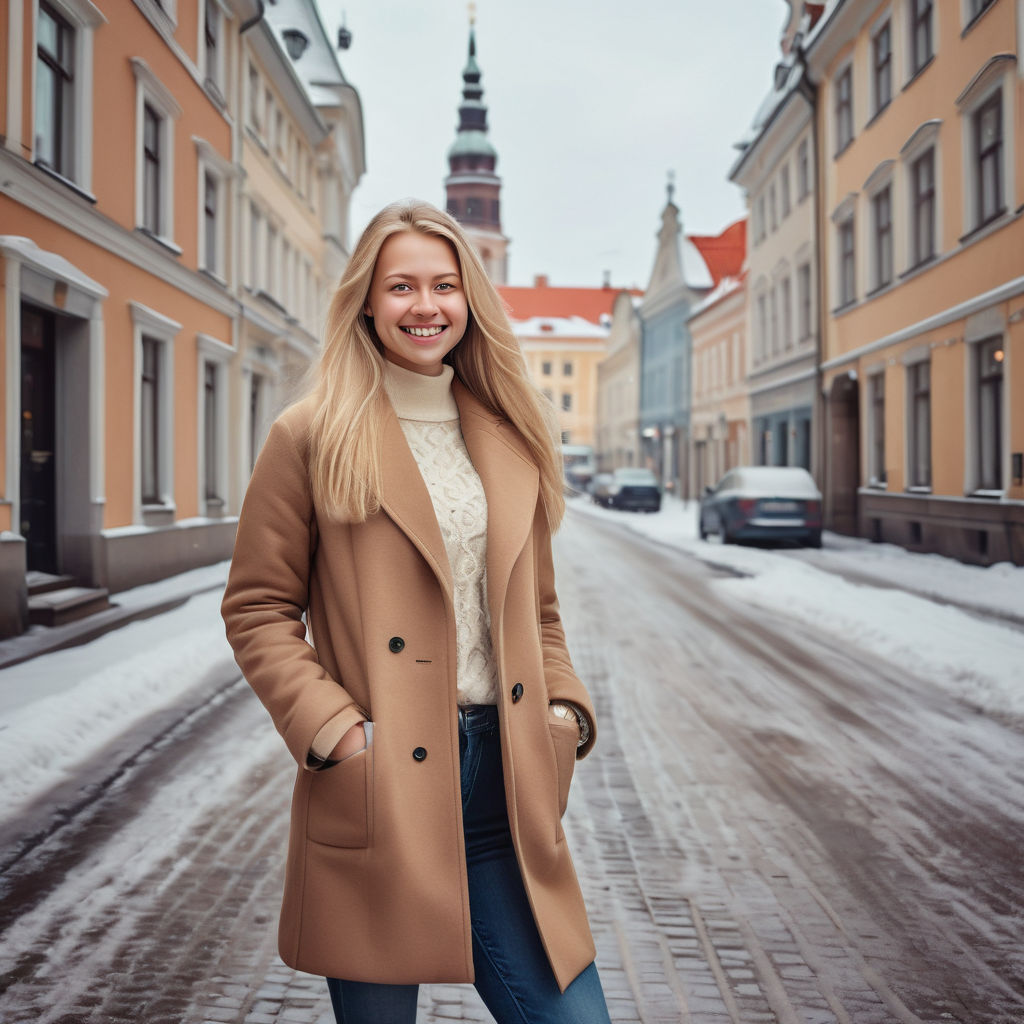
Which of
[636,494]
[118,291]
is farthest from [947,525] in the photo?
[636,494]

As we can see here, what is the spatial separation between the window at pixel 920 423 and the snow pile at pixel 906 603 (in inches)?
53.4

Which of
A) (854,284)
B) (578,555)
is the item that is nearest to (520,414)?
(578,555)

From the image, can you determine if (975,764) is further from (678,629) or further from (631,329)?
(631,329)

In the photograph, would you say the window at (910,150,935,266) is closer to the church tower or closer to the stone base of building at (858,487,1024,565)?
the stone base of building at (858,487,1024,565)

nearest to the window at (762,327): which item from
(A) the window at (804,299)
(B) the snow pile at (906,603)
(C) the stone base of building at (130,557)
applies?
(A) the window at (804,299)

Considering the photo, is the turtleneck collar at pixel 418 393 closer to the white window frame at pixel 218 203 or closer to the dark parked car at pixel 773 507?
the white window frame at pixel 218 203

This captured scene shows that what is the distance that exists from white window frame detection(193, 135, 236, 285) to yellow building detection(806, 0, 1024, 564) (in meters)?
11.1

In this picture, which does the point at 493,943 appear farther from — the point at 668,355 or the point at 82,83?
the point at 668,355

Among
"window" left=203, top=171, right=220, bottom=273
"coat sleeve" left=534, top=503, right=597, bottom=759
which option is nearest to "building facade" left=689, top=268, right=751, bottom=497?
"window" left=203, top=171, right=220, bottom=273

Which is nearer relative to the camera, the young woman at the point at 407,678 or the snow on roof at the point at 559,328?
the young woman at the point at 407,678

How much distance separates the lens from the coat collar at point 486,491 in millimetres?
1897

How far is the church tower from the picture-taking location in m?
84.3

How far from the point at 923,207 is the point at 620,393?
150ft

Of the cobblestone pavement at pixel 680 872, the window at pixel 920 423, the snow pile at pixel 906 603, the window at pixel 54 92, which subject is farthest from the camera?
the window at pixel 920 423
